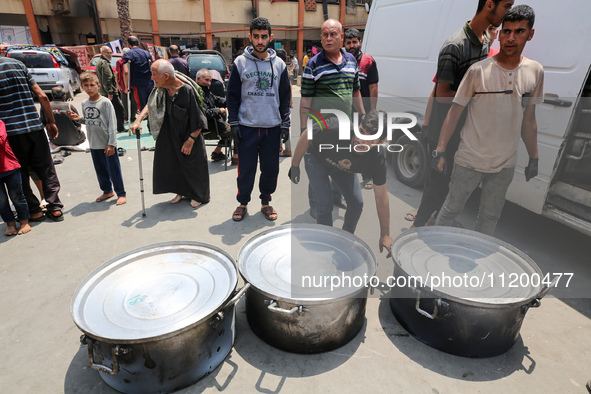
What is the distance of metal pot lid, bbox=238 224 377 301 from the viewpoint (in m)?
2.22

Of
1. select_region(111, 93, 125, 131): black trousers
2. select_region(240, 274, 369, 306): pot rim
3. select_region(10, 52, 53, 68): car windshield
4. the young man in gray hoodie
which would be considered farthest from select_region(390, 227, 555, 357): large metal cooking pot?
select_region(10, 52, 53, 68): car windshield

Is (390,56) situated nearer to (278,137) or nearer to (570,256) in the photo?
(278,137)

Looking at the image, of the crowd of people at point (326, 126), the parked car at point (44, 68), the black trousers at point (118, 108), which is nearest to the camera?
the crowd of people at point (326, 126)

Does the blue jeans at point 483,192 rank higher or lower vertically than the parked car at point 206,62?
A: lower

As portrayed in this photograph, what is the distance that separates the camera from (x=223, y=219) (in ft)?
13.9

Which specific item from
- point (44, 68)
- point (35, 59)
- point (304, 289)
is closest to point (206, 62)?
point (44, 68)

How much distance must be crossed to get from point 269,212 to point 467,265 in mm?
2378

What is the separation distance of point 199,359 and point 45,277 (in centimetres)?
200

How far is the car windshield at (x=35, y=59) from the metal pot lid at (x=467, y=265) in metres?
14.8

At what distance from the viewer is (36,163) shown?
13.3ft

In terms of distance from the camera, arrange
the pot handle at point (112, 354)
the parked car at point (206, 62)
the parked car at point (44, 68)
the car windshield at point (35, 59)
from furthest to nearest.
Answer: the car windshield at point (35, 59) → the parked car at point (44, 68) → the parked car at point (206, 62) → the pot handle at point (112, 354)

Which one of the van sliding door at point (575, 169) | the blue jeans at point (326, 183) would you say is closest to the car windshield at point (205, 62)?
the blue jeans at point (326, 183)

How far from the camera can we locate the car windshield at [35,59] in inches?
486

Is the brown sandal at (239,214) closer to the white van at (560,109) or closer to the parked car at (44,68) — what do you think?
the white van at (560,109)
